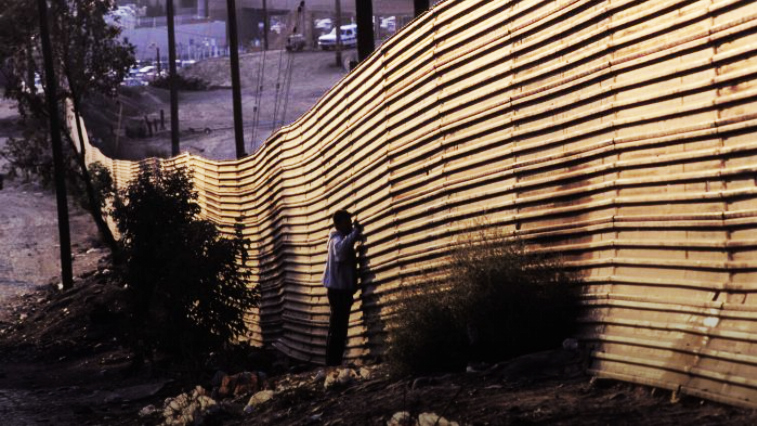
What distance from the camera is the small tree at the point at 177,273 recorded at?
15258 mm

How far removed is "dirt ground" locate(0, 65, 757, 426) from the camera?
6.79m

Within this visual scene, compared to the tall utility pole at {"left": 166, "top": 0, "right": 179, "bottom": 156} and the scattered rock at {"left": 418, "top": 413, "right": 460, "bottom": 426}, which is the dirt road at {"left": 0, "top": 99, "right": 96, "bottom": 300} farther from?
the scattered rock at {"left": 418, "top": 413, "right": 460, "bottom": 426}

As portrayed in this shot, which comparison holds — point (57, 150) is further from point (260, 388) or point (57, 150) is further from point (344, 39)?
point (344, 39)

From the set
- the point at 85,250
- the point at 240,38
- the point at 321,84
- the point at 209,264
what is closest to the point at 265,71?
the point at 321,84

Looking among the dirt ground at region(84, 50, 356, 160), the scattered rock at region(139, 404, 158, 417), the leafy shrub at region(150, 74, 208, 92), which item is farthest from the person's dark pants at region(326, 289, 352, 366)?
the leafy shrub at region(150, 74, 208, 92)

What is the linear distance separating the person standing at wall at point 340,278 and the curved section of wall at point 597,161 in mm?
166

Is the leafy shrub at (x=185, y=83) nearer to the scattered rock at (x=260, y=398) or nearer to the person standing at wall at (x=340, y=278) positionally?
the person standing at wall at (x=340, y=278)

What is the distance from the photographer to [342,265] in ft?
39.9

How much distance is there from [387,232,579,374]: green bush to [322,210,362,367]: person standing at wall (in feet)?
10.5

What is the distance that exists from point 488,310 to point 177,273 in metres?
7.70

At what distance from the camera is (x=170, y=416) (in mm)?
11484

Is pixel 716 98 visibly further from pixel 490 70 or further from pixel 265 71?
pixel 265 71

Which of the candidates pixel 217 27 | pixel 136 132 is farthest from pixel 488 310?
pixel 217 27

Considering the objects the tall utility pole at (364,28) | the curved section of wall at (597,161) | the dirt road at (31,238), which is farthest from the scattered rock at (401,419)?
the dirt road at (31,238)
